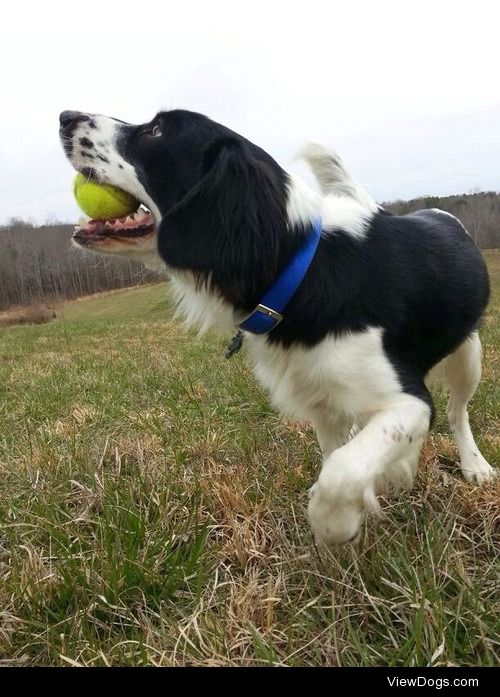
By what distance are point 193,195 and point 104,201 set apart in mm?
577

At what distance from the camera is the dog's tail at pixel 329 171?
9.19 feet

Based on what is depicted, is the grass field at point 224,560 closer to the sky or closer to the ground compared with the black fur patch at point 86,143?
closer to the ground

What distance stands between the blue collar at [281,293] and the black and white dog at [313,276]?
2 centimetres

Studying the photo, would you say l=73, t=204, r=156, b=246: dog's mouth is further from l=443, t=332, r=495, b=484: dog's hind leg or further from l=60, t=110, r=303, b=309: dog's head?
l=443, t=332, r=495, b=484: dog's hind leg

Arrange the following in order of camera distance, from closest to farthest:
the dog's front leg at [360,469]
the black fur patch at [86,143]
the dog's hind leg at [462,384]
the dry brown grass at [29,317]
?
1. the dog's front leg at [360,469]
2. the black fur patch at [86,143]
3. the dog's hind leg at [462,384]
4. the dry brown grass at [29,317]

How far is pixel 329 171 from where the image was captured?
288 cm

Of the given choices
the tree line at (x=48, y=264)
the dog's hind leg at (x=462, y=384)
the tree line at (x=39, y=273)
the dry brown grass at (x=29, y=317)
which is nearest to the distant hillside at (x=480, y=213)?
the tree line at (x=48, y=264)

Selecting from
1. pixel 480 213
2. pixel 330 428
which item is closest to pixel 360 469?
pixel 330 428

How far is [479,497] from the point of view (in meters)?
2.34

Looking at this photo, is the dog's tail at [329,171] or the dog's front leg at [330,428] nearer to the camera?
the dog's front leg at [330,428]

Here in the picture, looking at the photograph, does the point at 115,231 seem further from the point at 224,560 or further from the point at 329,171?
the point at 224,560

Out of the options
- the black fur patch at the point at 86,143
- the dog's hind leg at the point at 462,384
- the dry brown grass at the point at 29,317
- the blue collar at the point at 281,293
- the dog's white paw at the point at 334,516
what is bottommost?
the dry brown grass at the point at 29,317

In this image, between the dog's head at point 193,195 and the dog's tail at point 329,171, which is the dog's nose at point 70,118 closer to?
the dog's head at point 193,195

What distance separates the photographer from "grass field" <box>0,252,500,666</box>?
1.62m
